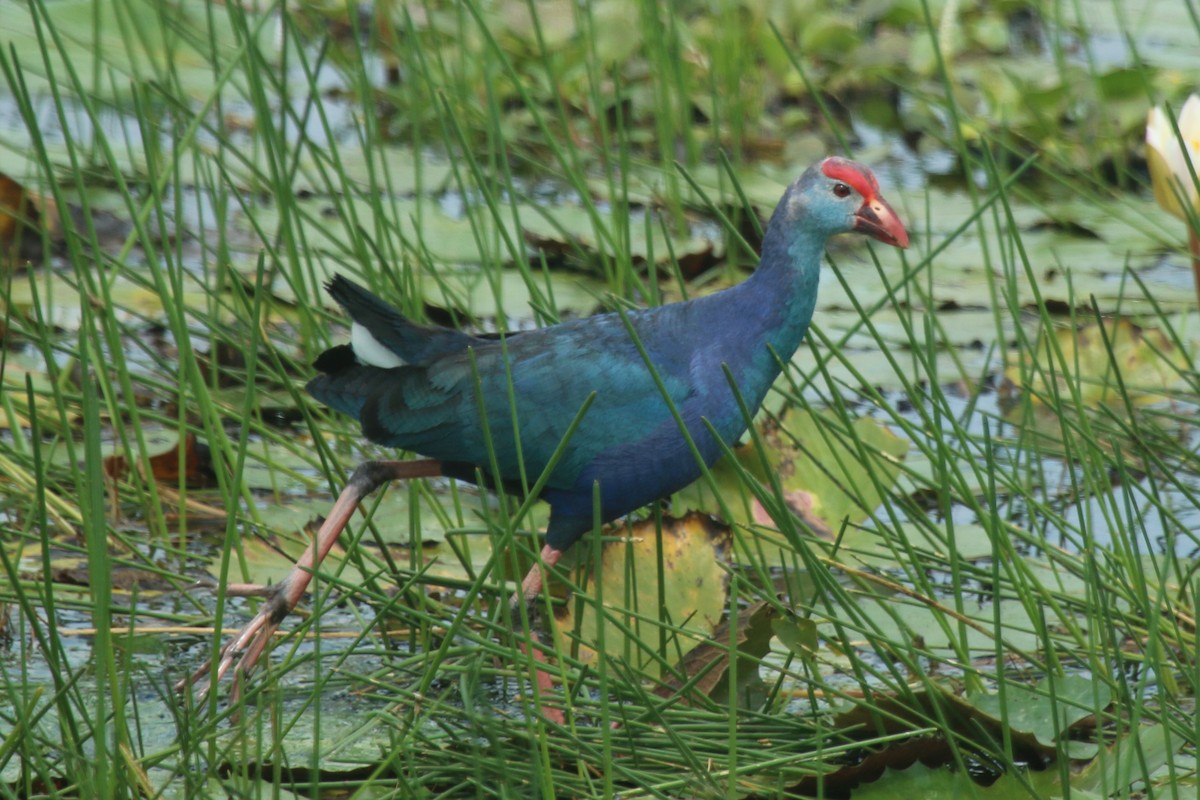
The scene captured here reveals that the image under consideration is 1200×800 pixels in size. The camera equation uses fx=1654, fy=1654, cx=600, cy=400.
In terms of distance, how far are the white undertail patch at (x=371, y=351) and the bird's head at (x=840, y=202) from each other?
0.50 metres

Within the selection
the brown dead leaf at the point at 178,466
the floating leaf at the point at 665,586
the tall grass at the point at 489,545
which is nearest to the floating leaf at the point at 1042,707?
the tall grass at the point at 489,545

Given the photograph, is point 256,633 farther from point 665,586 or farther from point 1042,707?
point 1042,707

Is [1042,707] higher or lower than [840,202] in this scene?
lower

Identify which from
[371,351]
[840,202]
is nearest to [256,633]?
[371,351]

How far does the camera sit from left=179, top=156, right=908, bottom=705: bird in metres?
1.89

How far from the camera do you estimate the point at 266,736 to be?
162cm

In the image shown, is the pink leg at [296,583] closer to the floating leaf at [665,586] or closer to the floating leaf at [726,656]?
the floating leaf at [665,586]

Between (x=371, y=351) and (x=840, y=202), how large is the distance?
1.91ft

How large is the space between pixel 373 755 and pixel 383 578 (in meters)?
0.38

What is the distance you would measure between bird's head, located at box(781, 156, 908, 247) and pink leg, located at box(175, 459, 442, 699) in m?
0.53

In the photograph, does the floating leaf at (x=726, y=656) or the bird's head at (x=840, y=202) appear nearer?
the floating leaf at (x=726, y=656)

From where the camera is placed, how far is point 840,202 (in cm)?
194

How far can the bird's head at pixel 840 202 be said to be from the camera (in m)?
1.93

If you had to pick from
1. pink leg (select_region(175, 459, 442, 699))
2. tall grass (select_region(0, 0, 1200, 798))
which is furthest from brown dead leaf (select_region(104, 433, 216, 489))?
pink leg (select_region(175, 459, 442, 699))
